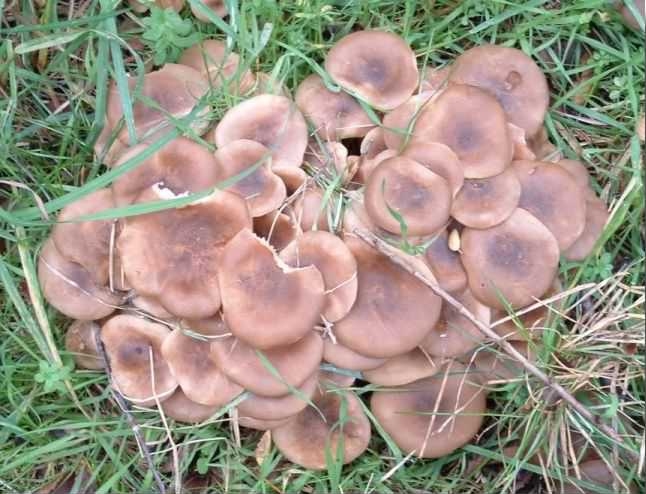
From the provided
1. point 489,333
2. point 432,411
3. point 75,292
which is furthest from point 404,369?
point 75,292

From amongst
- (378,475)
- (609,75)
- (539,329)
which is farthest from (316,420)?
(609,75)

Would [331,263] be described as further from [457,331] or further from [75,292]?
[75,292]

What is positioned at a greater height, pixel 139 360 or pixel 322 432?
pixel 139 360

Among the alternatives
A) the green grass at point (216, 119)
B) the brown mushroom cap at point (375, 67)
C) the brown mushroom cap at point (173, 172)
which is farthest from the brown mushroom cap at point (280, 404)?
the brown mushroom cap at point (375, 67)

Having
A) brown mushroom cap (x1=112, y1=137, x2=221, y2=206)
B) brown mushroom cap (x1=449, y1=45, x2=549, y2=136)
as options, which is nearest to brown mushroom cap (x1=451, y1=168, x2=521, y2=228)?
brown mushroom cap (x1=449, y1=45, x2=549, y2=136)

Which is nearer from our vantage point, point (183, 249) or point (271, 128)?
point (183, 249)

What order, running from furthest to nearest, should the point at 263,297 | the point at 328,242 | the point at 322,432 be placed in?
1. the point at 322,432
2. the point at 328,242
3. the point at 263,297
